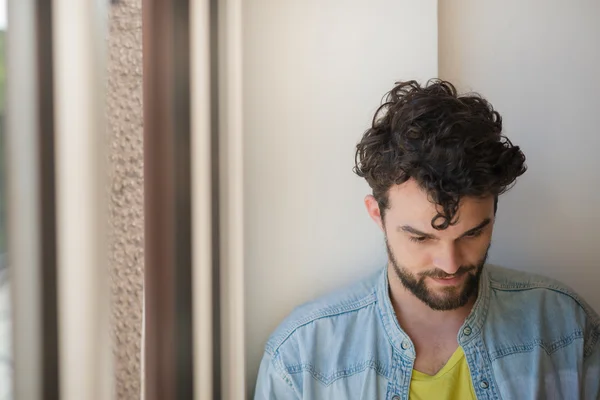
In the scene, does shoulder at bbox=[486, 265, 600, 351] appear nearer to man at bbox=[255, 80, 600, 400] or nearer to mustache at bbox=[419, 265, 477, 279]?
man at bbox=[255, 80, 600, 400]

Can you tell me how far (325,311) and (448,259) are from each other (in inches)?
14.6

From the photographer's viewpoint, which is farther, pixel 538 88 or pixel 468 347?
pixel 538 88

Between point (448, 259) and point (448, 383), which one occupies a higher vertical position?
point (448, 259)

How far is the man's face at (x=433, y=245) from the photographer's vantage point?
43.8 inches

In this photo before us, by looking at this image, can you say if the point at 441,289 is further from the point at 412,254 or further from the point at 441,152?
the point at 441,152

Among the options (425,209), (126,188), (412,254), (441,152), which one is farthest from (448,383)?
(126,188)

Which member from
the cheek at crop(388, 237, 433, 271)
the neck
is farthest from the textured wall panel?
the neck

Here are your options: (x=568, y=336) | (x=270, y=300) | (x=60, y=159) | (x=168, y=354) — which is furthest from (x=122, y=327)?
(x=568, y=336)

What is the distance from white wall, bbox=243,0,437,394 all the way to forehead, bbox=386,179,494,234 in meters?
0.37

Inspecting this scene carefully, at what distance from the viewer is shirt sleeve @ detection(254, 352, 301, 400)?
1289 mm

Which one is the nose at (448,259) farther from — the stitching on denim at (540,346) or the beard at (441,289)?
the stitching on denim at (540,346)

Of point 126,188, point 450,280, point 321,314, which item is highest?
point 126,188

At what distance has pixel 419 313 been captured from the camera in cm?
133

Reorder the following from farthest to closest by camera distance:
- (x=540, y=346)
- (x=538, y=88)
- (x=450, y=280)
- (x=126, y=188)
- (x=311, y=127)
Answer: (x=538, y=88) → (x=311, y=127) → (x=540, y=346) → (x=450, y=280) → (x=126, y=188)
